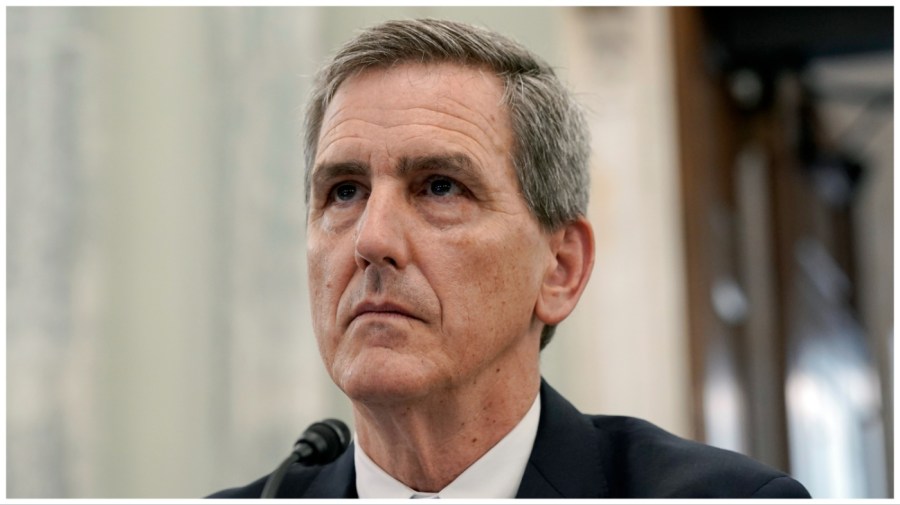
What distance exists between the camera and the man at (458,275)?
2.09 metres

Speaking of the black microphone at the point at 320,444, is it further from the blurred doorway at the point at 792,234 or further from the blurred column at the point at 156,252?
the blurred doorway at the point at 792,234

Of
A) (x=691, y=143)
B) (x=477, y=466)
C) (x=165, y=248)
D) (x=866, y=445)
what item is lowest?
(x=866, y=445)

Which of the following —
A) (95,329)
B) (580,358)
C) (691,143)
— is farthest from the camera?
(691,143)

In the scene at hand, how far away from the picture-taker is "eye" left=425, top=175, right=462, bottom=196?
85.7 inches

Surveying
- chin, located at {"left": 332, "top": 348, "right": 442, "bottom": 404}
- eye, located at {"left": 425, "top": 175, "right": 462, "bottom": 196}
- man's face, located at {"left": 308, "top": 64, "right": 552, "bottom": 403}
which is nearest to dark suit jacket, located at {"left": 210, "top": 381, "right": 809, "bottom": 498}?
man's face, located at {"left": 308, "top": 64, "right": 552, "bottom": 403}

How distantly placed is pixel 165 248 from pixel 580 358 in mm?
1733

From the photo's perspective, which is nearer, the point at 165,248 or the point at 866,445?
the point at 165,248

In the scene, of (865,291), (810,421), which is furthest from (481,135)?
(865,291)

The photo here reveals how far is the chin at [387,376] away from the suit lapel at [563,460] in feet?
0.92

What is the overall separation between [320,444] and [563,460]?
18.3 inches

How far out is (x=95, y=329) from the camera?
14.4 feet

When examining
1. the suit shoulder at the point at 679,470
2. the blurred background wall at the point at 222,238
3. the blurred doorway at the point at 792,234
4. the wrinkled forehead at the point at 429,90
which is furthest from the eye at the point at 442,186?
the blurred doorway at the point at 792,234

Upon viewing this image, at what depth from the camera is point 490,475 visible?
88.2 inches

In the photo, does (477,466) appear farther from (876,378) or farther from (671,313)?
(876,378)
